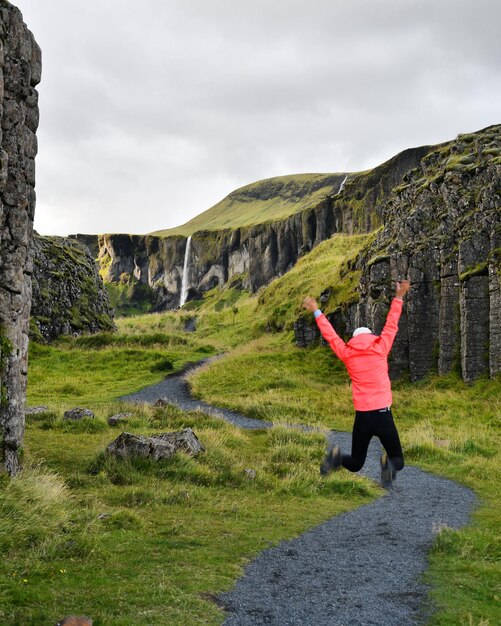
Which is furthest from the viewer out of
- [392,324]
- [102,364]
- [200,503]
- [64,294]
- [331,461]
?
[64,294]

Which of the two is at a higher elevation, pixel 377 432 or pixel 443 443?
pixel 377 432

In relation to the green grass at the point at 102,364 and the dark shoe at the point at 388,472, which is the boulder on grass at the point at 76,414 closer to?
the green grass at the point at 102,364

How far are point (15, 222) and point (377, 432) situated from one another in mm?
9296

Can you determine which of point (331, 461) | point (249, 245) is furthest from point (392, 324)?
point (249, 245)

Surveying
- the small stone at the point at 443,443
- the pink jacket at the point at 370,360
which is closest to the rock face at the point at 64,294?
the small stone at the point at 443,443

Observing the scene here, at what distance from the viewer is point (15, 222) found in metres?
13.7

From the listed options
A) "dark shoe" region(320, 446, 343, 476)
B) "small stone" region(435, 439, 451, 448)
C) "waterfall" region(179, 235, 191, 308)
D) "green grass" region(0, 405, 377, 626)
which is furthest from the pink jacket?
"waterfall" region(179, 235, 191, 308)

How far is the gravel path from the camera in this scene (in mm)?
7066

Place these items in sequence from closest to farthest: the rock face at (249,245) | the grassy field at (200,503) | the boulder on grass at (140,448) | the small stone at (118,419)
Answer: the grassy field at (200,503)
the boulder on grass at (140,448)
the small stone at (118,419)
the rock face at (249,245)

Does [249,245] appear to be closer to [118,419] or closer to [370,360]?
[118,419]

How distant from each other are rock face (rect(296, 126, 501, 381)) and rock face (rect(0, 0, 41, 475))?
2286 centimetres

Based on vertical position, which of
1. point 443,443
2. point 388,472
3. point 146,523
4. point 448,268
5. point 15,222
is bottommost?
point 443,443

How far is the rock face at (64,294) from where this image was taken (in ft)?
177

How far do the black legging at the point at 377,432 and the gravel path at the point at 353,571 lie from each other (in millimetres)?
1541
